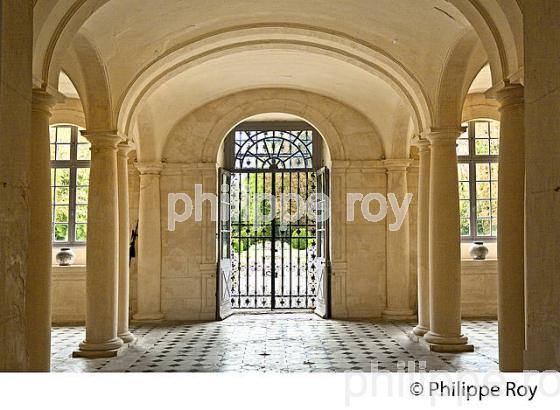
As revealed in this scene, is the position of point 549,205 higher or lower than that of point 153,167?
lower

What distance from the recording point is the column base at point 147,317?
14.5m

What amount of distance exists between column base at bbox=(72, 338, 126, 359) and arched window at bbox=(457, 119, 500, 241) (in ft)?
31.2

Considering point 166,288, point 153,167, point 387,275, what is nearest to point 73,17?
point 153,167

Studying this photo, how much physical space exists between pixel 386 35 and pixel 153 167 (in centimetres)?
711

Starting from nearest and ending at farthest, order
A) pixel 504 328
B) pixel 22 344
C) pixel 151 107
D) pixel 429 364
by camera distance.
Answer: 1. pixel 22 344
2. pixel 504 328
3. pixel 429 364
4. pixel 151 107

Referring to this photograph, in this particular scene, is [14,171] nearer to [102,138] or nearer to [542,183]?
[542,183]

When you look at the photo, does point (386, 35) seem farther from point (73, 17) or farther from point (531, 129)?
point (531, 129)

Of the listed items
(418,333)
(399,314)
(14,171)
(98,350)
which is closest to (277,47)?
(418,333)

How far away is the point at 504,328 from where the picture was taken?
6.91 meters

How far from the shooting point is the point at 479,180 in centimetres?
1606

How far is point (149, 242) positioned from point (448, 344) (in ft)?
25.0

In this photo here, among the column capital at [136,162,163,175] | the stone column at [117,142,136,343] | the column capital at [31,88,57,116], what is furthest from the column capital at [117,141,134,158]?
the column capital at [136,162,163,175]

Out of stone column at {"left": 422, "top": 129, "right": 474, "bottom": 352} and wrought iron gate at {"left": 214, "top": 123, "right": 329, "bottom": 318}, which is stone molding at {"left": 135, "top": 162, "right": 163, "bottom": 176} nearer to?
wrought iron gate at {"left": 214, "top": 123, "right": 329, "bottom": 318}

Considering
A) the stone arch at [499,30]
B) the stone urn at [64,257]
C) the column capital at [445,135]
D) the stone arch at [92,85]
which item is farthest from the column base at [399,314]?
the stone arch at [499,30]
